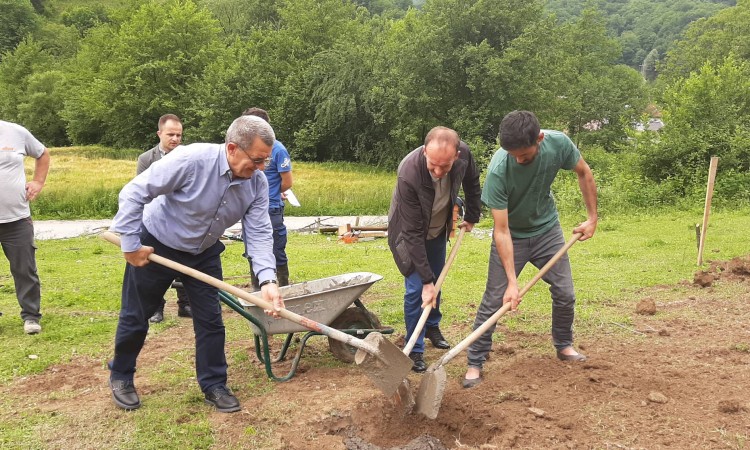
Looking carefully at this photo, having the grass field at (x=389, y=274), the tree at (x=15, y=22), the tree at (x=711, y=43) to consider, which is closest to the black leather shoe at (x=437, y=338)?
the grass field at (x=389, y=274)

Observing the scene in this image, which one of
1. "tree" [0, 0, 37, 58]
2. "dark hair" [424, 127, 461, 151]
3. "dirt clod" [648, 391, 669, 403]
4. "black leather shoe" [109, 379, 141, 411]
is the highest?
"tree" [0, 0, 37, 58]

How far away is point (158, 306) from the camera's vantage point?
12.9 ft

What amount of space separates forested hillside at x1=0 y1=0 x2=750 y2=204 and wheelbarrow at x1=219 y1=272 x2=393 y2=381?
13223 millimetres

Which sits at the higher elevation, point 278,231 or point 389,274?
point 278,231

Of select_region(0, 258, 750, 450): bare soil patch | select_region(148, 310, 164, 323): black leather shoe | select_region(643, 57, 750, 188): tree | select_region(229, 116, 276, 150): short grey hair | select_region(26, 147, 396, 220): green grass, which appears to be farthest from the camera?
select_region(26, 147, 396, 220): green grass

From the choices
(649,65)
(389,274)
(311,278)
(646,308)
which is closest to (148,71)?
(311,278)

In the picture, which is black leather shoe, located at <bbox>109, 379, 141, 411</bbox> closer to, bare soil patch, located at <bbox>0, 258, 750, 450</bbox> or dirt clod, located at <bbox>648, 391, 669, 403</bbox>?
bare soil patch, located at <bbox>0, 258, 750, 450</bbox>

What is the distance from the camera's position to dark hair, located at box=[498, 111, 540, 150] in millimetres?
3635

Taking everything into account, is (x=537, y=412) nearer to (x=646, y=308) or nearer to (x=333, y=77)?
(x=646, y=308)

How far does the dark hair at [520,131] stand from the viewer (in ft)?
11.9

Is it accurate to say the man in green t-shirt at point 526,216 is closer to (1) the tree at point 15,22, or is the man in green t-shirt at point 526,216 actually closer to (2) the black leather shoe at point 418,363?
(2) the black leather shoe at point 418,363

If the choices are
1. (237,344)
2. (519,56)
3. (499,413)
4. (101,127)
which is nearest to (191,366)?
(237,344)

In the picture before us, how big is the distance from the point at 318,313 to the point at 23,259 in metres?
3.01

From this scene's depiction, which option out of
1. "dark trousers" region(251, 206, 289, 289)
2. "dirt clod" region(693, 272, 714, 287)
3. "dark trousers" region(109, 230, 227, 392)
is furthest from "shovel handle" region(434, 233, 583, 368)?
"dirt clod" region(693, 272, 714, 287)
